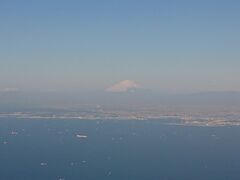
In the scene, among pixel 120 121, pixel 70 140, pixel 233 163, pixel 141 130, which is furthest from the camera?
pixel 120 121

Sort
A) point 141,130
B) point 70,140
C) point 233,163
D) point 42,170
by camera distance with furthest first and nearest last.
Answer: point 141,130 → point 70,140 → point 233,163 → point 42,170

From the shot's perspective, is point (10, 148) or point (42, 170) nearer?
point (42, 170)

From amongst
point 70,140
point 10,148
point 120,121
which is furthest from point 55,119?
point 10,148

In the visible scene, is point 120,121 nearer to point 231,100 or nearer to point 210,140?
point 210,140

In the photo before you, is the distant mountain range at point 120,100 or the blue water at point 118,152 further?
the distant mountain range at point 120,100

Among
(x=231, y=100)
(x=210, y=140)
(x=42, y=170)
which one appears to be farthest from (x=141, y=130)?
(x=231, y=100)

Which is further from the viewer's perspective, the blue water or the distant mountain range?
A: the distant mountain range

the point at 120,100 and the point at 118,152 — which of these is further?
the point at 120,100
